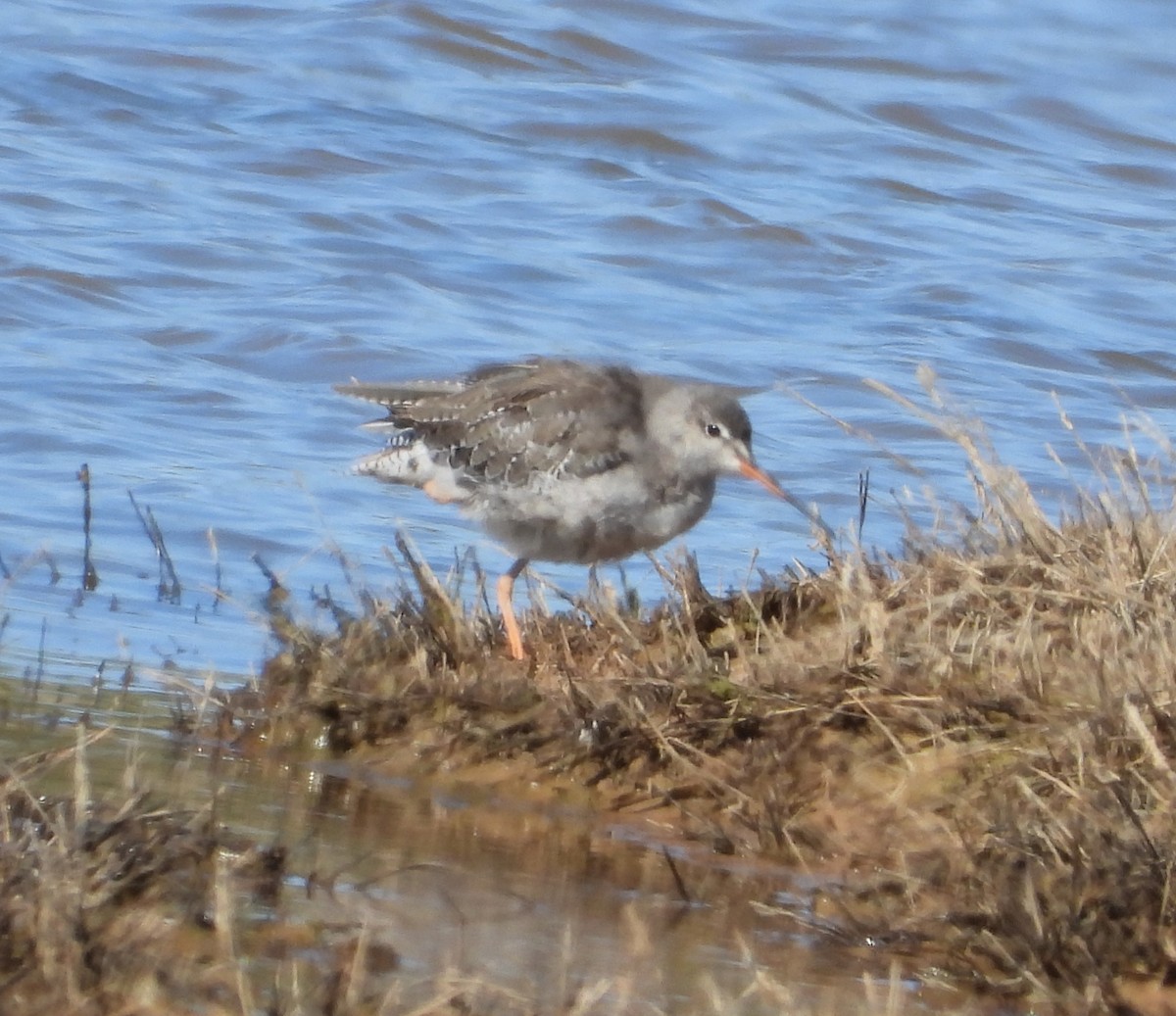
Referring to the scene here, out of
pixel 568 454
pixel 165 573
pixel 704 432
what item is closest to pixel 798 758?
pixel 568 454

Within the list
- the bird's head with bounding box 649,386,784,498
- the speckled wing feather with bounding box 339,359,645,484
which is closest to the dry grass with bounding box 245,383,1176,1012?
the speckled wing feather with bounding box 339,359,645,484

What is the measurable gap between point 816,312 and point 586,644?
23.9ft

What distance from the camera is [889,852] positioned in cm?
536

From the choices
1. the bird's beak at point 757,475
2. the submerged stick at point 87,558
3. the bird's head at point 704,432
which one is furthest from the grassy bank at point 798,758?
the submerged stick at point 87,558

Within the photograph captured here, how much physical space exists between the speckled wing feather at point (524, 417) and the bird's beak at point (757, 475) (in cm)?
39

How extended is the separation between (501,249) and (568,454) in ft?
23.1

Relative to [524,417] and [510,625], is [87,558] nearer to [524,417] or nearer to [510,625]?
[524,417]

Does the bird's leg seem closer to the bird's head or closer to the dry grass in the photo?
the dry grass

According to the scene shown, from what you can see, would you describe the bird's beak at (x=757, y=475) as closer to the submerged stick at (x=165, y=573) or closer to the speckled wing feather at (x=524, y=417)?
the speckled wing feather at (x=524, y=417)

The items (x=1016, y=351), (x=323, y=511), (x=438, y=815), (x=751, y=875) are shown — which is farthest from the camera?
(x=1016, y=351)

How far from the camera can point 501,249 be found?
14.0 m

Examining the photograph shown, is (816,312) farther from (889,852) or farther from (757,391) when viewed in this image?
(889,852)

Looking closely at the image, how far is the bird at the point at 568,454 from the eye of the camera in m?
7.00

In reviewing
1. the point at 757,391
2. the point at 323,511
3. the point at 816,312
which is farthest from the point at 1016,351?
the point at 323,511
